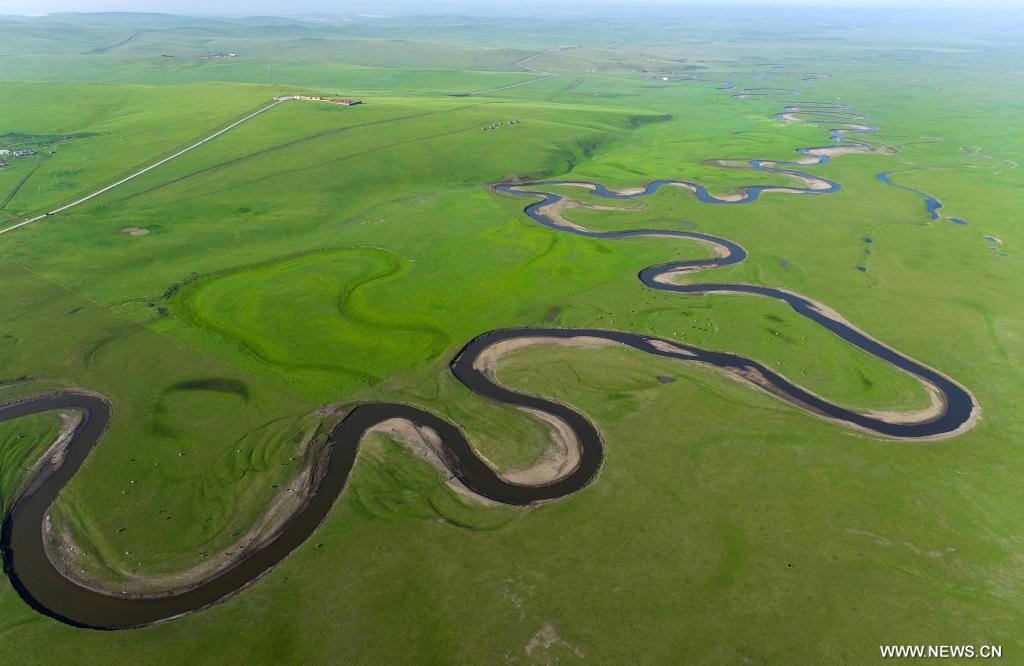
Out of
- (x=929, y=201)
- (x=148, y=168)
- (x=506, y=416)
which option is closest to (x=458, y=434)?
(x=506, y=416)

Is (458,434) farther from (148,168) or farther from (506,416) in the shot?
(148,168)

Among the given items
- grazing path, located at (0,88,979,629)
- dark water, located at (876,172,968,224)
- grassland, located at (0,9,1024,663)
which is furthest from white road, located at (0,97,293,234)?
dark water, located at (876,172,968,224)

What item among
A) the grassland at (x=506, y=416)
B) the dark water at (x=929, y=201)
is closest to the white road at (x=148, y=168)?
the grassland at (x=506, y=416)

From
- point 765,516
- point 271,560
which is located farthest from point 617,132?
point 271,560

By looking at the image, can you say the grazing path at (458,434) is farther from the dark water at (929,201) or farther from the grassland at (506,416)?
the dark water at (929,201)

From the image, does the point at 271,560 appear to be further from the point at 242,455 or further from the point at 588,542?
the point at 588,542

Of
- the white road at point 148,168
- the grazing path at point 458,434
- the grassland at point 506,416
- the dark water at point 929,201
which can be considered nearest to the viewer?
the grassland at point 506,416
